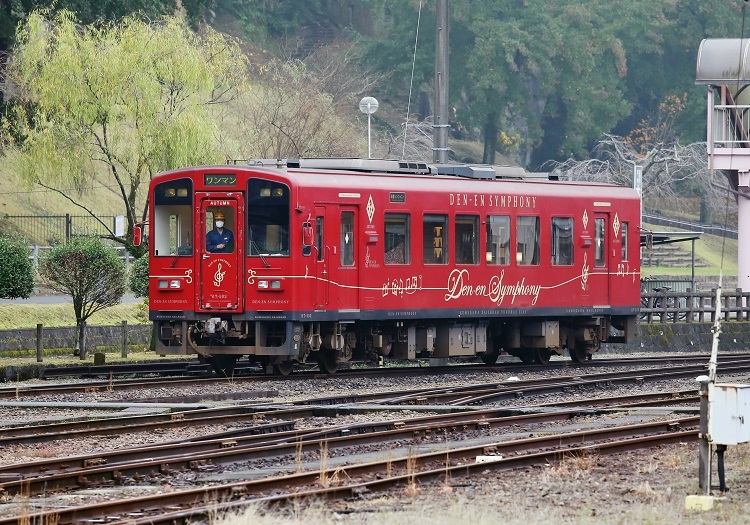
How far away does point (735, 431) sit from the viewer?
467 inches

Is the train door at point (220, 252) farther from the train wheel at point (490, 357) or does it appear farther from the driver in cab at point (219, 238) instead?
the train wheel at point (490, 357)

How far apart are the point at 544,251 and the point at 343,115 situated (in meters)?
33.2

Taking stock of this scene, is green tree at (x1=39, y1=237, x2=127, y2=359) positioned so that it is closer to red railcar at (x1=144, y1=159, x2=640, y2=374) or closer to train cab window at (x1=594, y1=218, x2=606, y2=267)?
red railcar at (x1=144, y1=159, x2=640, y2=374)

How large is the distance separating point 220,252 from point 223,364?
2.32 m

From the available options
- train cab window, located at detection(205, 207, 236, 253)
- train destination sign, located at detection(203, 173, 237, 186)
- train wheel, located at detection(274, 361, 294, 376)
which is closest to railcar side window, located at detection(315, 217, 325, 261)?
train cab window, located at detection(205, 207, 236, 253)

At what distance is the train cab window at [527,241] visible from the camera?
2661cm

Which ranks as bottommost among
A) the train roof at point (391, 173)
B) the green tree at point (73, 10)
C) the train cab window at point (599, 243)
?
the train cab window at point (599, 243)

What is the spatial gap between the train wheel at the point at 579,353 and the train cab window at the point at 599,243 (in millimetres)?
1877

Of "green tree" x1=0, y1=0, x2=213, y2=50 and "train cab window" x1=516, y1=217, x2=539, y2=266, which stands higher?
"green tree" x1=0, y1=0, x2=213, y2=50

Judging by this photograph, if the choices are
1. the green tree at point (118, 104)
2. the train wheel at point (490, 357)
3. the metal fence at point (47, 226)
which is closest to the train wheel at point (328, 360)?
the train wheel at point (490, 357)

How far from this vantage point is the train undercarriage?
76.1ft

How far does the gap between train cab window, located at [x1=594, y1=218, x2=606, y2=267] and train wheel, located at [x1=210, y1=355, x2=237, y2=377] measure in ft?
24.9

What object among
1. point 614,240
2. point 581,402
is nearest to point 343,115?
point 614,240

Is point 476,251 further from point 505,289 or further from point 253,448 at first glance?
point 253,448
